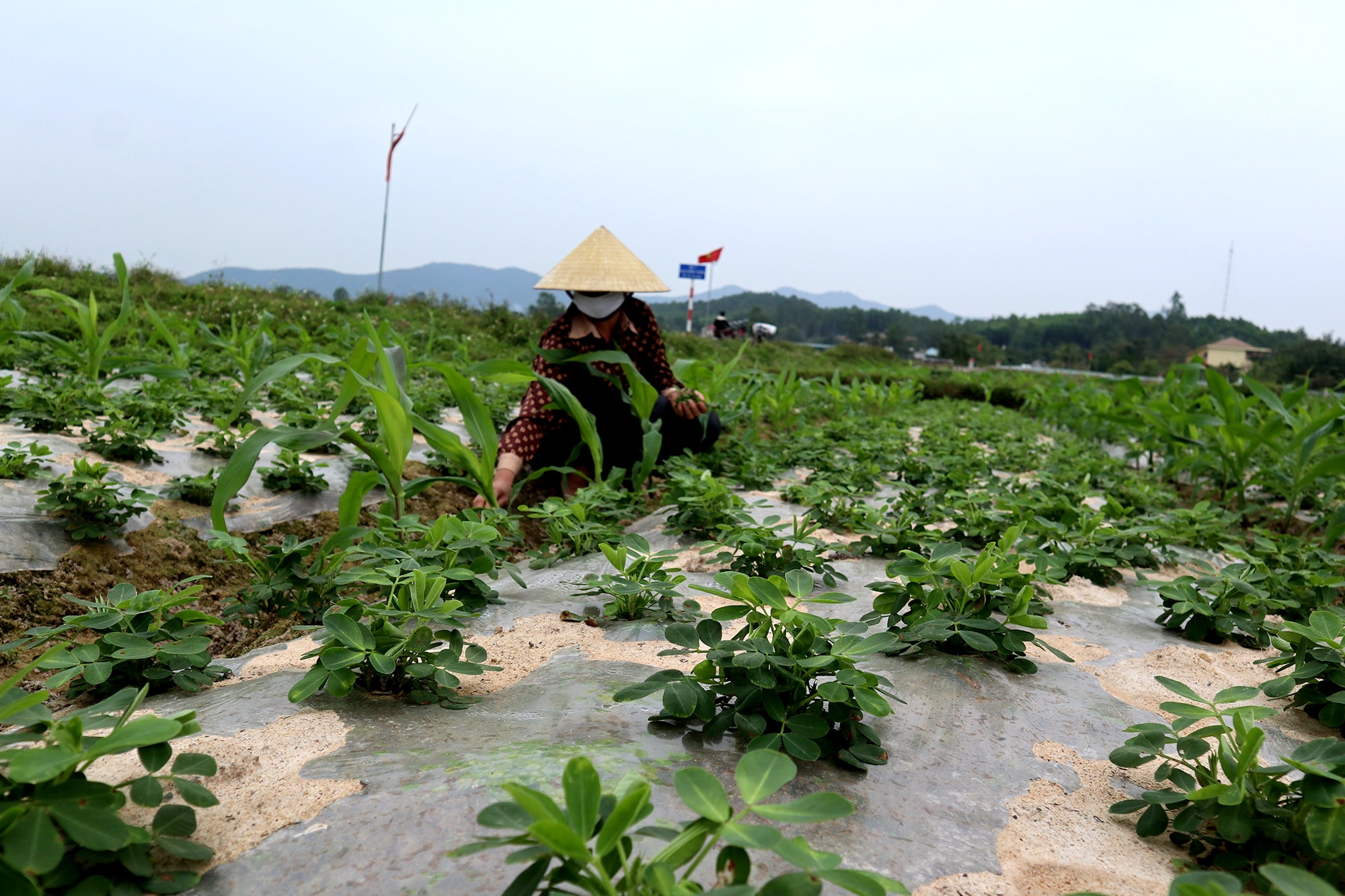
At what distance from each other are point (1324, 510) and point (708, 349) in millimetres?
9895

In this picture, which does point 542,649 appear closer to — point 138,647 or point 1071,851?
point 138,647

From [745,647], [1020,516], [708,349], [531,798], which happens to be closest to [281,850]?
[531,798]

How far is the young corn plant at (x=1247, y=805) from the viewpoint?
0.83 metres

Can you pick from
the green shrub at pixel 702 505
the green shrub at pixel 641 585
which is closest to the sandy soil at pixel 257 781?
the green shrub at pixel 641 585

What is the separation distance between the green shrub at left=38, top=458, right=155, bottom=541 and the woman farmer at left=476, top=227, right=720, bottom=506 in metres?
1.17

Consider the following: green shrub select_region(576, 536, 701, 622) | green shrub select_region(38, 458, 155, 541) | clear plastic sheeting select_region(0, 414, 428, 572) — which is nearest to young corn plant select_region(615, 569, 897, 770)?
green shrub select_region(576, 536, 701, 622)

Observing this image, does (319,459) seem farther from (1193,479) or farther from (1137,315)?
(1137,315)

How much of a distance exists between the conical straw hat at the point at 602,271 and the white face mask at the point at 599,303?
5 cm

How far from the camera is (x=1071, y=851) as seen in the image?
945 mm

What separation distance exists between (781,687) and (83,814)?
2.52 ft

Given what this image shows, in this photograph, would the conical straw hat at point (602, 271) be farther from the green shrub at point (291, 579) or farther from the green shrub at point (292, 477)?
the green shrub at point (291, 579)

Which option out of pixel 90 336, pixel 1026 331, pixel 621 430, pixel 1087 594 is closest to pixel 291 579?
pixel 1087 594

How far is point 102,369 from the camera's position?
3.83 metres

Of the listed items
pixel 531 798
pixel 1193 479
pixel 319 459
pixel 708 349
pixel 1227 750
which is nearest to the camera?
pixel 531 798
